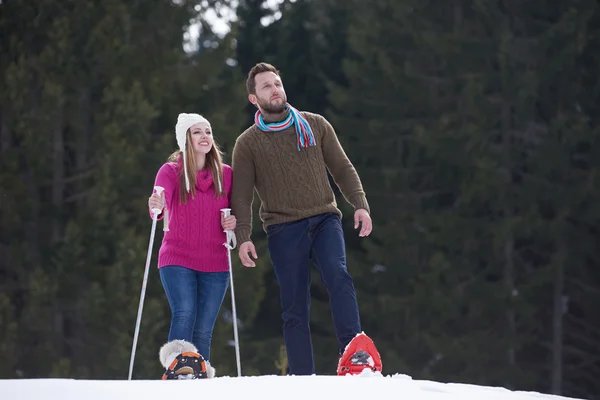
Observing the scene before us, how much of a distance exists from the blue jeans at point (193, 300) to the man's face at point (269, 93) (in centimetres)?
95

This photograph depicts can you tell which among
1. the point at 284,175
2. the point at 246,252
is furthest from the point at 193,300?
the point at 284,175

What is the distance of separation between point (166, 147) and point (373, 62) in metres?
5.47

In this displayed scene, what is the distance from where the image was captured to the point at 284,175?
6.57m

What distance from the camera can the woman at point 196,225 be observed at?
6715 millimetres

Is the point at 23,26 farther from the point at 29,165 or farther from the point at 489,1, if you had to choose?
the point at 489,1

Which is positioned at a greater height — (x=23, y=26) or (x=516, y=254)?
(x=23, y=26)

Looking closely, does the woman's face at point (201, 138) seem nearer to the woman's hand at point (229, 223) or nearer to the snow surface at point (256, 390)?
the woman's hand at point (229, 223)

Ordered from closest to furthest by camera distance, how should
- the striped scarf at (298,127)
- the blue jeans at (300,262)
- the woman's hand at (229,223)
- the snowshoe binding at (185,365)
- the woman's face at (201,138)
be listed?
the snowshoe binding at (185,365), the blue jeans at (300,262), the striped scarf at (298,127), the woman's hand at (229,223), the woman's face at (201,138)

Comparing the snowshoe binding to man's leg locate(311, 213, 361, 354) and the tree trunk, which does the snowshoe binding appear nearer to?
man's leg locate(311, 213, 361, 354)

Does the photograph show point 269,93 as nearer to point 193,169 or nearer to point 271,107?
point 271,107

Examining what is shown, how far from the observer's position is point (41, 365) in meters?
21.6

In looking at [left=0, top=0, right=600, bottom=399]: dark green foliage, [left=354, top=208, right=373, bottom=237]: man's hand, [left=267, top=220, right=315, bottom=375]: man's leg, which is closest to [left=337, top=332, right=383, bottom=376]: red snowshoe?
[left=267, top=220, right=315, bottom=375]: man's leg

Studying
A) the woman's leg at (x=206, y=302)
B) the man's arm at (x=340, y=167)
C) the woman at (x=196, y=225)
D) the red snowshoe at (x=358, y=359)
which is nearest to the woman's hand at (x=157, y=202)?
the woman at (x=196, y=225)

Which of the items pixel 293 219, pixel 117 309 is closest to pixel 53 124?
pixel 117 309
